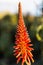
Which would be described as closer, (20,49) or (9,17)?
(20,49)

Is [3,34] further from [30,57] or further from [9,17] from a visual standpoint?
[30,57]

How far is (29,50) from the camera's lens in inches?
48.5

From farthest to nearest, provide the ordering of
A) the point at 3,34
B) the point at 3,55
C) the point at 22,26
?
1. the point at 3,34
2. the point at 3,55
3. the point at 22,26

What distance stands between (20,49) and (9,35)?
10179 mm

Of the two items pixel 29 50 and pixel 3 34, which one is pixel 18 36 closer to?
pixel 29 50

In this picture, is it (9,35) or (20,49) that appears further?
(9,35)

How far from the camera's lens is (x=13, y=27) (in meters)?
11.8

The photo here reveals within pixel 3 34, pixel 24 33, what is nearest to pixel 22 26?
pixel 24 33

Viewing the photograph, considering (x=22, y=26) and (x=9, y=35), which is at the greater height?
(x=22, y=26)

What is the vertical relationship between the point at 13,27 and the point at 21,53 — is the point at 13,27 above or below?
below

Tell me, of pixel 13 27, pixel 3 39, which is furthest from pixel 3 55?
pixel 13 27

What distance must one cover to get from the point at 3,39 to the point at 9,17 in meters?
1.21

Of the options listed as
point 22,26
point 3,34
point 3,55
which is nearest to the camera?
point 22,26

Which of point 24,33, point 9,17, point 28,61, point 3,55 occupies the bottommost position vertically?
point 3,55
